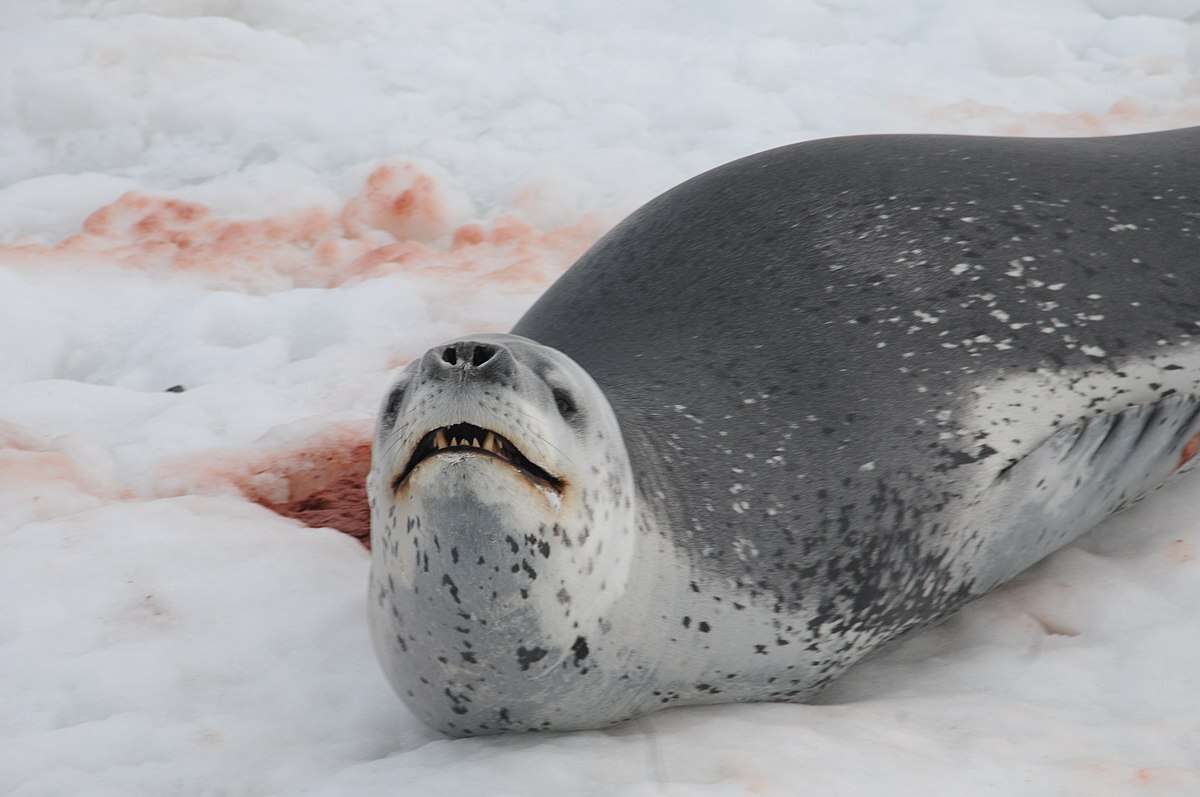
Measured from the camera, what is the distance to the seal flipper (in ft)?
8.25

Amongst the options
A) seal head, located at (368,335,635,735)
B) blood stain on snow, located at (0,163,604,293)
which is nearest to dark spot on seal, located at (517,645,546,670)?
seal head, located at (368,335,635,735)

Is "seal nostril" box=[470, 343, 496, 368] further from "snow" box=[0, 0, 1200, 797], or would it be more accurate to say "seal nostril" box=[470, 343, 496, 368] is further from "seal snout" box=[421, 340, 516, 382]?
"snow" box=[0, 0, 1200, 797]

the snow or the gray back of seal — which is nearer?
the snow

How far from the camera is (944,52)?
17.6 feet

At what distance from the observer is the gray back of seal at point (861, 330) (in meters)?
2.36

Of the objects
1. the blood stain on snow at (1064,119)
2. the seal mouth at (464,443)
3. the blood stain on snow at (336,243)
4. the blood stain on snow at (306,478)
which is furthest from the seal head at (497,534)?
the blood stain on snow at (1064,119)

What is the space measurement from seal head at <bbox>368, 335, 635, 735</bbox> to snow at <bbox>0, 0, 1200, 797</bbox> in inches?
4.5

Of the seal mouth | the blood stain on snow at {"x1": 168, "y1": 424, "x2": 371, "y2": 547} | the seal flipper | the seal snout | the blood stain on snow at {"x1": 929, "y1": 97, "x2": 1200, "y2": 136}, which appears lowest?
the blood stain on snow at {"x1": 168, "y1": 424, "x2": 371, "y2": 547}

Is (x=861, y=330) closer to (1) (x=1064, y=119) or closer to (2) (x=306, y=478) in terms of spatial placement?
(2) (x=306, y=478)

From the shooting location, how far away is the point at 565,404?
2061 mm

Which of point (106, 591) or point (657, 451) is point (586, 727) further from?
point (106, 591)

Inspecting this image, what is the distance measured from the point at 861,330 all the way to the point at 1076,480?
48 centimetres

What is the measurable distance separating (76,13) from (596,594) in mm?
4177

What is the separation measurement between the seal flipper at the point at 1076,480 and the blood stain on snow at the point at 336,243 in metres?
1.78
